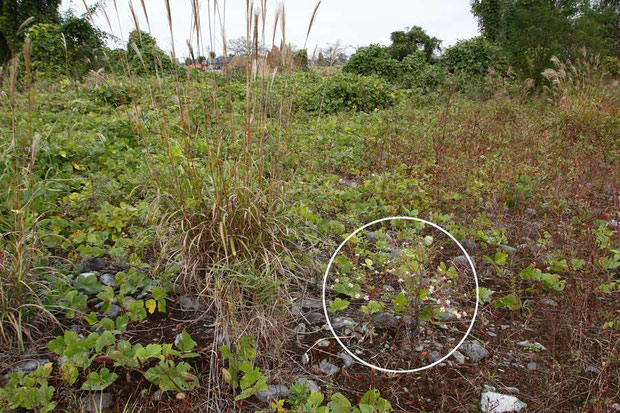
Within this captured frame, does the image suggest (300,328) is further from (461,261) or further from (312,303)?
(461,261)

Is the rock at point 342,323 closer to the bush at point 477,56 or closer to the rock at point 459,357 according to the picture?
the rock at point 459,357

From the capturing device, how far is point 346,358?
1.84 metres

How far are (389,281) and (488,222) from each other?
3.37ft

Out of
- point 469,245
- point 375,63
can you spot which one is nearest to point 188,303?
point 469,245

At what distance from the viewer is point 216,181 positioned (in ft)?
7.09

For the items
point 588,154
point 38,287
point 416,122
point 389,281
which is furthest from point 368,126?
point 38,287

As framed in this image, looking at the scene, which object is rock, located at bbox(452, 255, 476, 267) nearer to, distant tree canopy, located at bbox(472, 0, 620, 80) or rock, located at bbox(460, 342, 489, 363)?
rock, located at bbox(460, 342, 489, 363)

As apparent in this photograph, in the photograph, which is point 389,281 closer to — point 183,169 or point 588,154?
point 183,169

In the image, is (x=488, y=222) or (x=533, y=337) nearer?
(x=533, y=337)

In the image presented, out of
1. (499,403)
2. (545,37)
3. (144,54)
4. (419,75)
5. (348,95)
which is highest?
(545,37)

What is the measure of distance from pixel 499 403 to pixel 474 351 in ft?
0.97

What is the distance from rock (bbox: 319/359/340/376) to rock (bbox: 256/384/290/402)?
20cm

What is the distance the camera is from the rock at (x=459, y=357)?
1.83 meters

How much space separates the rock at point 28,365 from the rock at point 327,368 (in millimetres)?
1123
